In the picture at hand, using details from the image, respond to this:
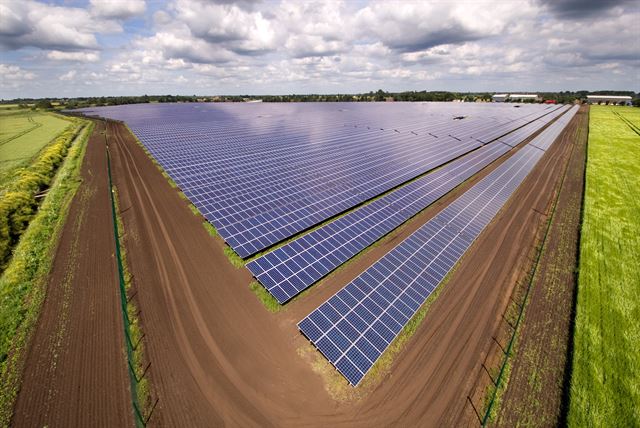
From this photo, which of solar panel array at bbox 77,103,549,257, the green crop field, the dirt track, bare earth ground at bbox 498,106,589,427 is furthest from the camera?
the green crop field

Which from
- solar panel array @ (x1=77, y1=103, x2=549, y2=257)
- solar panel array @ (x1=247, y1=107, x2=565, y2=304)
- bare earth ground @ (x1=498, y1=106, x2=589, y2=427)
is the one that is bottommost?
bare earth ground @ (x1=498, y1=106, x2=589, y2=427)

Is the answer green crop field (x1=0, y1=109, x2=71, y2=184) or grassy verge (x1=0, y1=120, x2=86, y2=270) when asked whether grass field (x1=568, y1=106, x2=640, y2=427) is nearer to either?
grassy verge (x1=0, y1=120, x2=86, y2=270)

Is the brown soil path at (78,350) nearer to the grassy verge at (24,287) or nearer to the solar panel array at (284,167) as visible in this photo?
the grassy verge at (24,287)

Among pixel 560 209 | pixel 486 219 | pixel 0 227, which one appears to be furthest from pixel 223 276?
pixel 560 209

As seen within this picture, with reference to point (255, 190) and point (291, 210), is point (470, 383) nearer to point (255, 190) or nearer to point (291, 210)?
point (291, 210)

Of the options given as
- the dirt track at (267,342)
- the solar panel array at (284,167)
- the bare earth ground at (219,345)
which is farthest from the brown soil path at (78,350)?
the solar panel array at (284,167)

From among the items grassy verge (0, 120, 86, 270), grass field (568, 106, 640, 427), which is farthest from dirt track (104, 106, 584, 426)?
grassy verge (0, 120, 86, 270)

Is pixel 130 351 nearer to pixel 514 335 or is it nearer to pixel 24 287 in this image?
pixel 24 287
